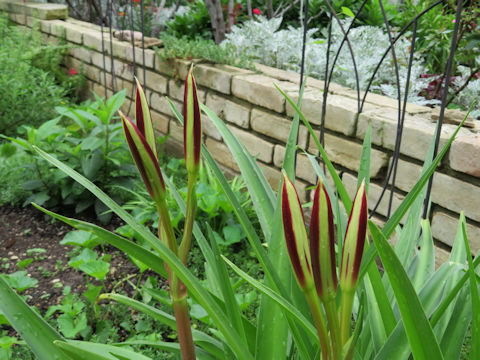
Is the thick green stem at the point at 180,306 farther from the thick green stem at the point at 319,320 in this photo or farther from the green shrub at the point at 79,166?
the green shrub at the point at 79,166

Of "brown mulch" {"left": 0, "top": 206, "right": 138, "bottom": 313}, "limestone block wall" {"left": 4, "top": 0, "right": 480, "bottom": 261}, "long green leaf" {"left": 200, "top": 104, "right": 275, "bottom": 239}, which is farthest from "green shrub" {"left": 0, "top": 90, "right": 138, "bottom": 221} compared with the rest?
"long green leaf" {"left": 200, "top": 104, "right": 275, "bottom": 239}

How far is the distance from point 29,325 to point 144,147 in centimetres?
37

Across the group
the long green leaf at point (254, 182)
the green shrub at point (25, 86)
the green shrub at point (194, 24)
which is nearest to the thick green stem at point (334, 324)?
the long green leaf at point (254, 182)

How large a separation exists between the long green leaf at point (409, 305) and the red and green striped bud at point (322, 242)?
0.06 meters

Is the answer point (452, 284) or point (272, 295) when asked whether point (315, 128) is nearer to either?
point (452, 284)

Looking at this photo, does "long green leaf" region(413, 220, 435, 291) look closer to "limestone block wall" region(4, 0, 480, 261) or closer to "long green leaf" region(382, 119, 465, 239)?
"long green leaf" region(382, 119, 465, 239)

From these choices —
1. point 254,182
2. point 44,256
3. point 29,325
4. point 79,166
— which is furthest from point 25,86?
point 29,325

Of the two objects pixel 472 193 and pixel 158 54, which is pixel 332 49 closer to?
pixel 158 54

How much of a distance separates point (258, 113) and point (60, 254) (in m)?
1.31

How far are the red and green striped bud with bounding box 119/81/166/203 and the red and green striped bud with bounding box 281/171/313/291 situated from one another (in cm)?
19

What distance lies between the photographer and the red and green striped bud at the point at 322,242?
0.47 metres

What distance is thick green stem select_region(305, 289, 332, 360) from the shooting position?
1.69 feet

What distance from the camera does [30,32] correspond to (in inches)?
191

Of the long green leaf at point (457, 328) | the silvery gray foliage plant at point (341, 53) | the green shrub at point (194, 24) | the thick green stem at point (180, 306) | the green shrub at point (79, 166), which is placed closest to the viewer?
the thick green stem at point (180, 306)
